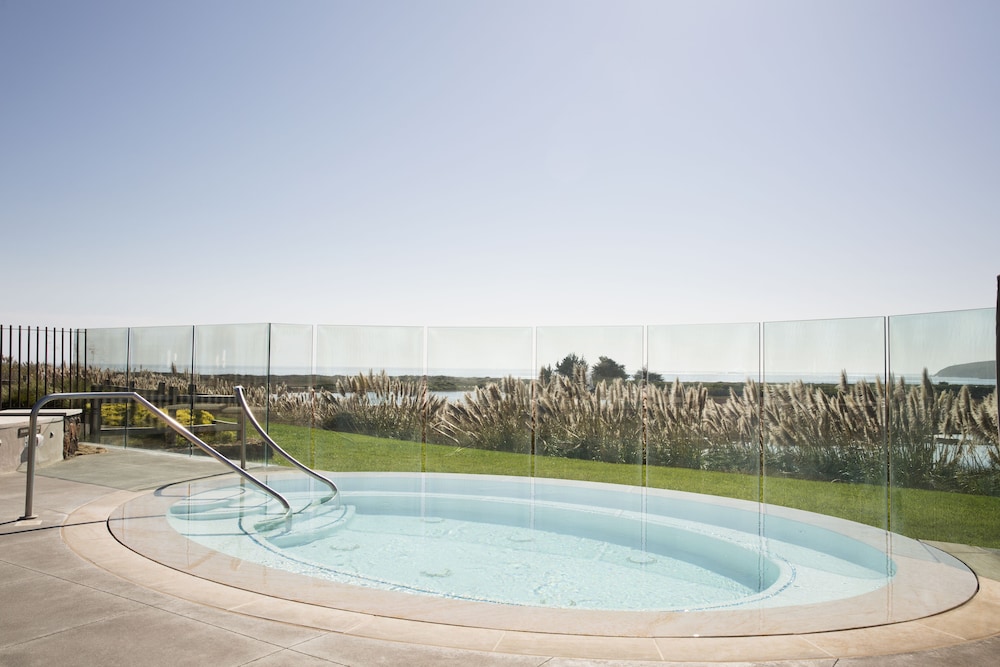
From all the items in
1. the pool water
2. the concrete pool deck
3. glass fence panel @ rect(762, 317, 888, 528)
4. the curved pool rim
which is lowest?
the pool water

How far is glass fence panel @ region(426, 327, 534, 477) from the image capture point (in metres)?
10.6

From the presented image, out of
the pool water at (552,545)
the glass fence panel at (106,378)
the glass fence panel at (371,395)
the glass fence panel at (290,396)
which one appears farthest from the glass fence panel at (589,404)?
the glass fence panel at (106,378)

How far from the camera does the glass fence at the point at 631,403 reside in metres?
6.25

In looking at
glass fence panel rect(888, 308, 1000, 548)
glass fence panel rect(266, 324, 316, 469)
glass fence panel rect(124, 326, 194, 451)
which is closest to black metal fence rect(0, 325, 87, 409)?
glass fence panel rect(124, 326, 194, 451)

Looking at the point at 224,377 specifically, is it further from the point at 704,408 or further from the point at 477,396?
the point at 704,408

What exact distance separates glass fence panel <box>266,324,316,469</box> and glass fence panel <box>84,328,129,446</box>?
3.25m

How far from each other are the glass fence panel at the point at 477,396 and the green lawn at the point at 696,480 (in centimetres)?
4

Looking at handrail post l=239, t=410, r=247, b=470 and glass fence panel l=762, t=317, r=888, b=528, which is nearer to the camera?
glass fence panel l=762, t=317, r=888, b=528

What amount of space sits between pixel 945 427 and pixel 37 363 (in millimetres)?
15936

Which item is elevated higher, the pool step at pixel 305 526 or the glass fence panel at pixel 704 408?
the glass fence panel at pixel 704 408

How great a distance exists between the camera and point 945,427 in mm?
6211

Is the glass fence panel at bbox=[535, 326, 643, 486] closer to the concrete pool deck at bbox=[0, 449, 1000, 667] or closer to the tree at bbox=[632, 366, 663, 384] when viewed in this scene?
the tree at bbox=[632, 366, 663, 384]

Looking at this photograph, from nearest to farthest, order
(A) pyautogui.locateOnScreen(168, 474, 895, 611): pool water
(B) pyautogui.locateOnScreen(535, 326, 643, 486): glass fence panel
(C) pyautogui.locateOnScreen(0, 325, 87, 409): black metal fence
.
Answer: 1. (A) pyautogui.locateOnScreen(168, 474, 895, 611): pool water
2. (B) pyautogui.locateOnScreen(535, 326, 643, 486): glass fence panel
3. (C) pyautogui.locateOnScreen(0, 325, 87, 409): black metal fence

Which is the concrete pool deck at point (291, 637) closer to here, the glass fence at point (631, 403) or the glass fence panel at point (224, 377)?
the glass fence at point (631, 403)
